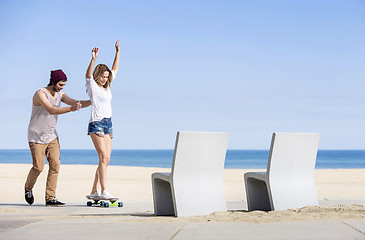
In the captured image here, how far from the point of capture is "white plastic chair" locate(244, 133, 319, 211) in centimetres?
708

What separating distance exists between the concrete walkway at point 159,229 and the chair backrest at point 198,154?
2.00ft

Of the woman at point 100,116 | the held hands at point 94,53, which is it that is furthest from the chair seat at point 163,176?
the held hands at point 94,53

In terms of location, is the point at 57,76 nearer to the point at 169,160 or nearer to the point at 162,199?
the point at 162,199

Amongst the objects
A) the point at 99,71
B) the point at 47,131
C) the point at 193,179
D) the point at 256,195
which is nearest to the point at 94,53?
the point at 99,71

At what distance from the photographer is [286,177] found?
7.28 meters

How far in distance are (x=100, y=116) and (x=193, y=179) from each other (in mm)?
2267

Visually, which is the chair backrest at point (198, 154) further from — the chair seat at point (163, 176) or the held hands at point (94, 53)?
the held hands at point (94, 53)

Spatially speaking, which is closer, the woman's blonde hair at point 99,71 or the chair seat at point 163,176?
the chair seat at point 163,176

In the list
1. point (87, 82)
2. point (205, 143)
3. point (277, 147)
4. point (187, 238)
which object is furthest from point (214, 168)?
point (87, 82)

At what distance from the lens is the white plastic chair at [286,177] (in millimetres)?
7082

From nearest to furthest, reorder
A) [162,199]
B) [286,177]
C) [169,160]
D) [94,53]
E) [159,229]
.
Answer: [159,229] → [162,199] → [286,177] → [94,53] → [169,160]

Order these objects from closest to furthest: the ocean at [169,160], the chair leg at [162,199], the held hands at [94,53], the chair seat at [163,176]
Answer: the chair seat at [163,176] → the chair leg at [162,199] → the held hands at [94,53] → the ocean at [169,160]

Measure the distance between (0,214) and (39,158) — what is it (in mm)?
1310

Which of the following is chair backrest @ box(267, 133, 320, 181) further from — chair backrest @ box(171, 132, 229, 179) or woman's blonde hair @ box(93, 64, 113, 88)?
woman's blonde hair @ box(93, 64, 113, 88)
